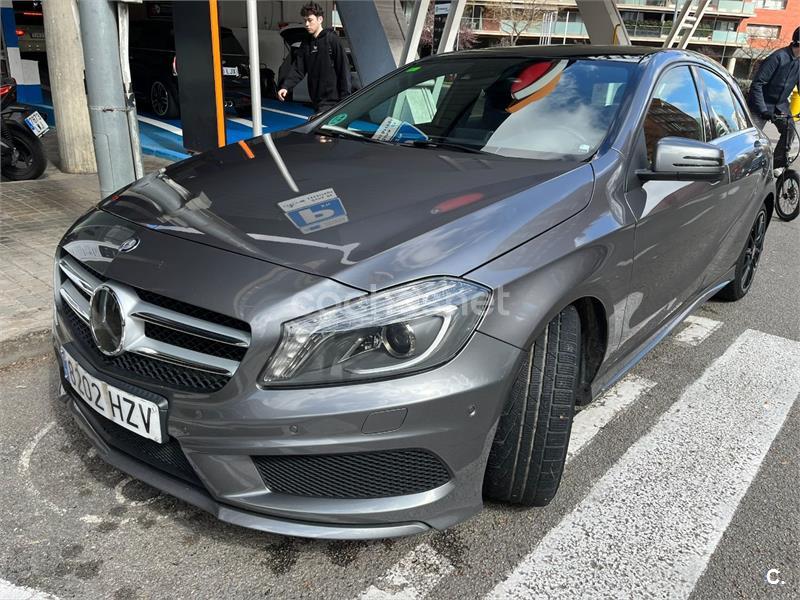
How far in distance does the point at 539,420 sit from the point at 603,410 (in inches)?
43.7

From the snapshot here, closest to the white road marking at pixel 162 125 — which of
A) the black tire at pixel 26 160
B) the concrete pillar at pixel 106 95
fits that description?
the black tire at pixel 26 160

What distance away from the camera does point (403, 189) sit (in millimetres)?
2240

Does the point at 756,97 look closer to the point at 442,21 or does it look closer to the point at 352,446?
the point at 442,21

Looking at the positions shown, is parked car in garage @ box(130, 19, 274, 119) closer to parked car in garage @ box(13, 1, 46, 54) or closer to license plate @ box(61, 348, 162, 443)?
parked car in garage @ box(13, 1, 46, 54)

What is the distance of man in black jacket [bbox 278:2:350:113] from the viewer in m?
6.35

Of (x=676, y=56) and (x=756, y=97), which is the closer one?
(x=676, y=56)

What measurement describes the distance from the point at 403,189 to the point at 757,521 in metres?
1.69

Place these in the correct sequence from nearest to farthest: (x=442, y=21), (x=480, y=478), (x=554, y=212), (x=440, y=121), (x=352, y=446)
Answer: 1. (x=352, y=446)
2. (x=480, y=478)
3. (x=554, y=212)
4. (x=440, y=121)
5. (x=442, y=21)

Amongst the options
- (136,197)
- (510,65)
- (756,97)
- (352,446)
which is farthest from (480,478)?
(756,97)

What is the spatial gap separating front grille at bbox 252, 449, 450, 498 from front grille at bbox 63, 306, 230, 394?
0.77ft

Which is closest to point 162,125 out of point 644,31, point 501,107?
point 501,107

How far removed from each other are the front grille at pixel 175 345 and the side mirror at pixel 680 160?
1660 mm

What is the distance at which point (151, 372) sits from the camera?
186cm

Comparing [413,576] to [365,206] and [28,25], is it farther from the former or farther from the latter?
[28,25]
